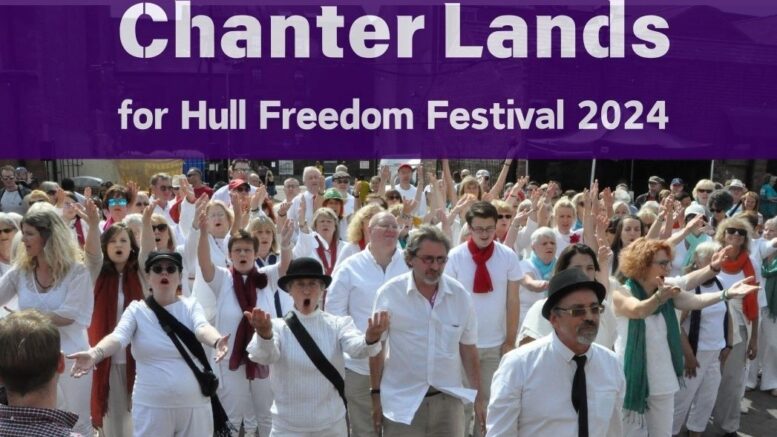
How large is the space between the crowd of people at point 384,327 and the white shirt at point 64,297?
0.04 feet

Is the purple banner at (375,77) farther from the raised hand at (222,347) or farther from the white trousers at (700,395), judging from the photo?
the raised hand at (222,347)

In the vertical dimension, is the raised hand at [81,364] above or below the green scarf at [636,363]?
above

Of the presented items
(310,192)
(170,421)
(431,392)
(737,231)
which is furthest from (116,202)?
(737,231)

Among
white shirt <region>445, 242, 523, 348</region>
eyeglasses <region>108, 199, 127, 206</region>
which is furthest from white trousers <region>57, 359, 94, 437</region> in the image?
eyeglasses <region>108, 199, 127, 206</region>

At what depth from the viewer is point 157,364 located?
4.79m

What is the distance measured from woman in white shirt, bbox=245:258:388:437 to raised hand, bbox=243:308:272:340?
39 millimetres

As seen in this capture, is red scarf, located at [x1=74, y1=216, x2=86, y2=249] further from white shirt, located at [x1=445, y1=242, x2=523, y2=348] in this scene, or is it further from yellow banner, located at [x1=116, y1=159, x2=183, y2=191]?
yellow banner, located at [x1=116, y1=159, x2=183, y2=191]

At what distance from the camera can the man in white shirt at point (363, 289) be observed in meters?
5.35

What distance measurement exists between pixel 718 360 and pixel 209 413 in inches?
167

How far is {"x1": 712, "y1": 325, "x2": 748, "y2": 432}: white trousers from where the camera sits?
716 centimetres

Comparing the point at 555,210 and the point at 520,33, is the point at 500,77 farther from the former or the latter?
the point at 555,210

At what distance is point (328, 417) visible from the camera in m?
4.52

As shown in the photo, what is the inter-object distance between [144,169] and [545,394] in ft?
55.4

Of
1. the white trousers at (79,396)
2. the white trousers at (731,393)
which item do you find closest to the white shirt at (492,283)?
the white trousers at (731,393)
